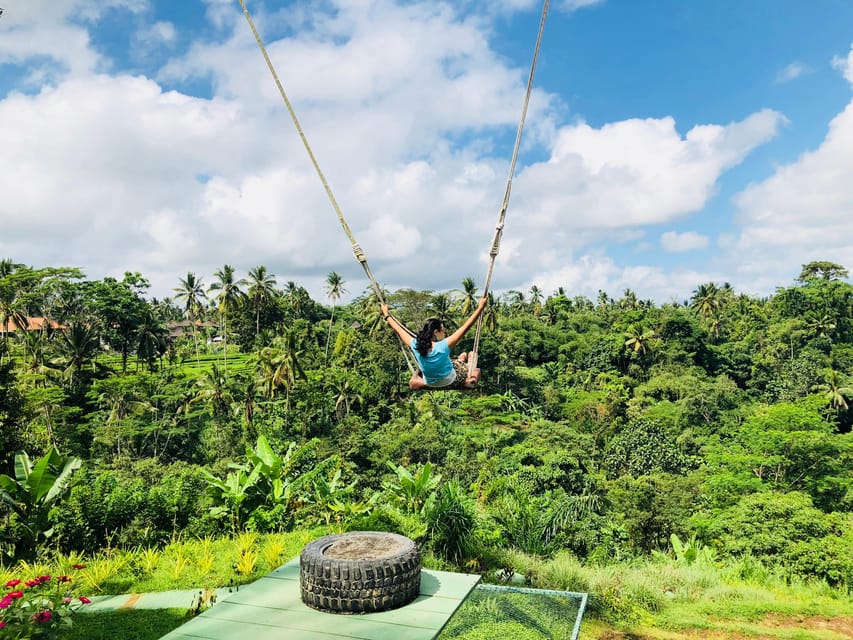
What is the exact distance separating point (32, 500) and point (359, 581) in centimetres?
447

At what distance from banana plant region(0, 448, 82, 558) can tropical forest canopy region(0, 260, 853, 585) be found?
29 millimetres

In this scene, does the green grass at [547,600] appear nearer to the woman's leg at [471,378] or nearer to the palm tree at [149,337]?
the woman's leg at [471,378]

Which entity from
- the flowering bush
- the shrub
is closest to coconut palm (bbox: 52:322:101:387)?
the shrub

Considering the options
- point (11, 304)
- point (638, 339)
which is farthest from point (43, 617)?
point (638, 339)

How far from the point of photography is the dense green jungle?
7598 millimetres

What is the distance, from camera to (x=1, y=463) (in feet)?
28.0

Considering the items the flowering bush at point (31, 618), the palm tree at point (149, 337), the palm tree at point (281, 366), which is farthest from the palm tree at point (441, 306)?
the flowering bush at point (31, 618)

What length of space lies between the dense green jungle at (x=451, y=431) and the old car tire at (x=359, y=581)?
2.32m

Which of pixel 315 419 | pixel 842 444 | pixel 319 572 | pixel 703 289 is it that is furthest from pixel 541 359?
pixel 319 572

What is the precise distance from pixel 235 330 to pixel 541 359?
2439 cm

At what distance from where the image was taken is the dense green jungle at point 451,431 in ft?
24.9

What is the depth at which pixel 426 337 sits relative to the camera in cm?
472

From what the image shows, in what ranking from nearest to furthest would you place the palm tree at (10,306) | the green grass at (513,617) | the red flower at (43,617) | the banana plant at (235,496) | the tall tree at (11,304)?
the red flower at (43,617), the green grass at (513,617), the banana plant at (235,496), the tall tree at (11,304), the palm tree at (10,306)

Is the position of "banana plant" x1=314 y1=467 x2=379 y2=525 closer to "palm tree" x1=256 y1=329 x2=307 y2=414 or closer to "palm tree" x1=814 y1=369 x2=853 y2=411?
"palm tree" x1=256 y1=329 x2=307 y2=414
